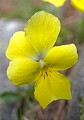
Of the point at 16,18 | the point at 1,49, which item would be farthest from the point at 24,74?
the point at 16,18

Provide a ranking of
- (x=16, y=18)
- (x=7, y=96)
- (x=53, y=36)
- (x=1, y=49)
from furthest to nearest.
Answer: (x=16, y=18)
(x=1, y=49)
(x=7, y=96)
(x=53, y=36)

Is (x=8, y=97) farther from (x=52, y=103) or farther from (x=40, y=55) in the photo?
(x=40, y=55)

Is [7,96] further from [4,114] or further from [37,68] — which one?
[37,68]

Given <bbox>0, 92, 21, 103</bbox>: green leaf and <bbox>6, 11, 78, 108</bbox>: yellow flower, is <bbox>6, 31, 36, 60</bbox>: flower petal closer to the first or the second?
<bbox>6, 11, 78, 108</bbox>: yellow flower

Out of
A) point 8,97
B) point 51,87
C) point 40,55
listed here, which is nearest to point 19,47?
point 40,55

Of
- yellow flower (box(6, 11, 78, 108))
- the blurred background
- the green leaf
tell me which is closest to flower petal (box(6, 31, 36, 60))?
yellow flower (box(6, 11, 78, 108))

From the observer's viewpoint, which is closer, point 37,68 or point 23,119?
point 37,68

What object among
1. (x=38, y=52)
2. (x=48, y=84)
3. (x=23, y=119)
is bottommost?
(x=23, y=119)

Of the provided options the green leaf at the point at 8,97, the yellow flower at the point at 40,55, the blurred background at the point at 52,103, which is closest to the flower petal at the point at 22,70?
the yellow flower at the point at 40,55
